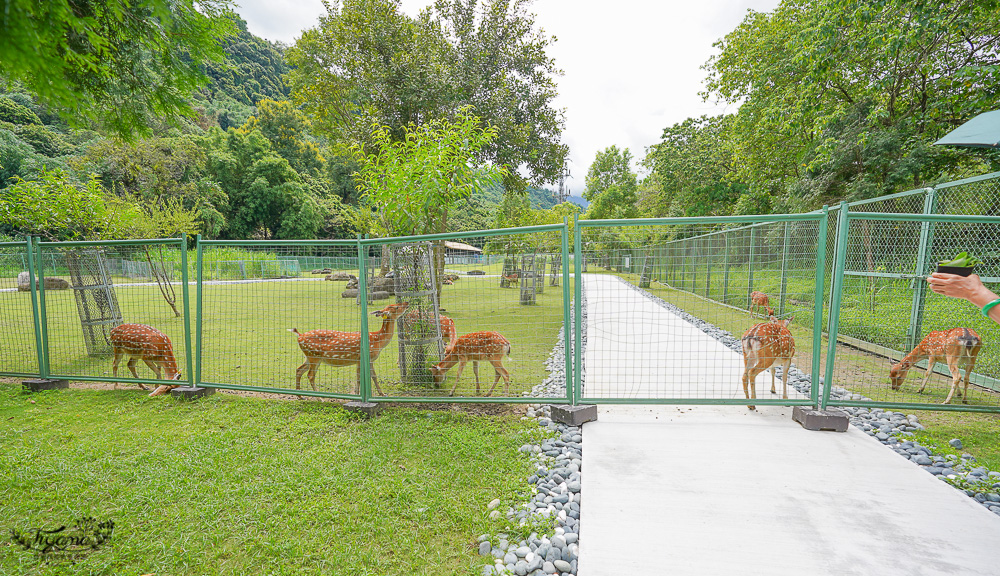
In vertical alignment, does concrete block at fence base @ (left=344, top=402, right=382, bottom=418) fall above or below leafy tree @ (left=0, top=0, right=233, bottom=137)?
below

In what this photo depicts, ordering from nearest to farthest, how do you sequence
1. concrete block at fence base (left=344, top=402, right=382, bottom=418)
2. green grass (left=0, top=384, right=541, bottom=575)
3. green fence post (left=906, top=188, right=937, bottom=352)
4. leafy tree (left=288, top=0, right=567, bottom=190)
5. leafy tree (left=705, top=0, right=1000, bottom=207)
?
green grass (left=0, top=384, right=541, bottom=575)
concrete block at fence base (left=344, top=402, right=382, bottom=418)
green fence post (left=906, top=188, right=937, bottom=352)
leafy tree (left=705, top=0, right=1000, bottom=207)
leafy tree (left=288, top=0, right=567, bottom=190)

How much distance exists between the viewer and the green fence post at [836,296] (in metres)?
3.29

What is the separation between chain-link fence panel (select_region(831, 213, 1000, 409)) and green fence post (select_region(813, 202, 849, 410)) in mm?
123

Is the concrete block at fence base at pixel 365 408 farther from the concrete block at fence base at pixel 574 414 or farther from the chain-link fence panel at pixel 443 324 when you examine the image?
the concrete block at fence base at pixel 574 414

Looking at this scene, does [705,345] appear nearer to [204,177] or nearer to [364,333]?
[364,333]

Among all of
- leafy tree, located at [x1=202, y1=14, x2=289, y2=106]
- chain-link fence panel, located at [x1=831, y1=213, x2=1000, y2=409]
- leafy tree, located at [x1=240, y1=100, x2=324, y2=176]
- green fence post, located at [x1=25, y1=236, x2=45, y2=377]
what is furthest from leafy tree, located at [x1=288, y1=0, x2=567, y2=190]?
leafy tree, located at [x1=202, y1=14, x2=289, y2=106]

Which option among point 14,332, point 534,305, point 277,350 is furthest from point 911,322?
point 14,332

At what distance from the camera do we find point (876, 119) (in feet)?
27.3

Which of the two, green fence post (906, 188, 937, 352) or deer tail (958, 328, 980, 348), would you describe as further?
green fence post (906, 188, 937, 352)

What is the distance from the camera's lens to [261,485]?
269cm

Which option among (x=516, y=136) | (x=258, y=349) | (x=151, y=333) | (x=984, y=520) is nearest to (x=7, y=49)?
(x=151, y=333)

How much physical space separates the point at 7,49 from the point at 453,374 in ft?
15.2

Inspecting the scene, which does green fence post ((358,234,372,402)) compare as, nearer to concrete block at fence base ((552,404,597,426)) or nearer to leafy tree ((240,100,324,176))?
concrete block at fence base ((552,404,597,426))
